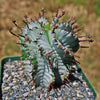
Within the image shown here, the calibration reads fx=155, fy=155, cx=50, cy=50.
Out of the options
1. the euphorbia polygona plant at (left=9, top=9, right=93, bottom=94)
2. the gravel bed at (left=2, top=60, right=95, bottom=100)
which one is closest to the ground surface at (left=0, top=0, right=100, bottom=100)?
the gravel bed at (left=2, top=60, right=95, bottom=100)

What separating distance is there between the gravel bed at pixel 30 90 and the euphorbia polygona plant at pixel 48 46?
0.10 m

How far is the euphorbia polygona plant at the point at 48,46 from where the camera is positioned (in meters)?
0.99

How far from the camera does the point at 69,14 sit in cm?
245

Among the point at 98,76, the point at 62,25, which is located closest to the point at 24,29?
the point at 62,25

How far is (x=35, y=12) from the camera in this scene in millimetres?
2734

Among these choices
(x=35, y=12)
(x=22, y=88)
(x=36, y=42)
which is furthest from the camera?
(x=35, y=12)

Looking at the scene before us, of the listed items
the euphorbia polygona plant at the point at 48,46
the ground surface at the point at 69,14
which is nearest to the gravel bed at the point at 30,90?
the euphorbia polygona plant at the point at 48,46

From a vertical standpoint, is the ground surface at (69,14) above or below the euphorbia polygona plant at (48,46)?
above

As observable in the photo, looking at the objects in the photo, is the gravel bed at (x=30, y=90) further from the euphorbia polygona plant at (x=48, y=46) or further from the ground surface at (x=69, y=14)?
the ground surface at (x=69, y=14)

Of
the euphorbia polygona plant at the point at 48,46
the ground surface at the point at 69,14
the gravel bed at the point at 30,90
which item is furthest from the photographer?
the ground surface at the point at 69,14

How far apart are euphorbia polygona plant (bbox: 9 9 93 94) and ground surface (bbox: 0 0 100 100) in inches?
41.5

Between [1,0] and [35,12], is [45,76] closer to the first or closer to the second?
[35,12]

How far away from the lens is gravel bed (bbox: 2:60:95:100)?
1.15 meters

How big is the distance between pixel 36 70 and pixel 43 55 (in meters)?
0.12
